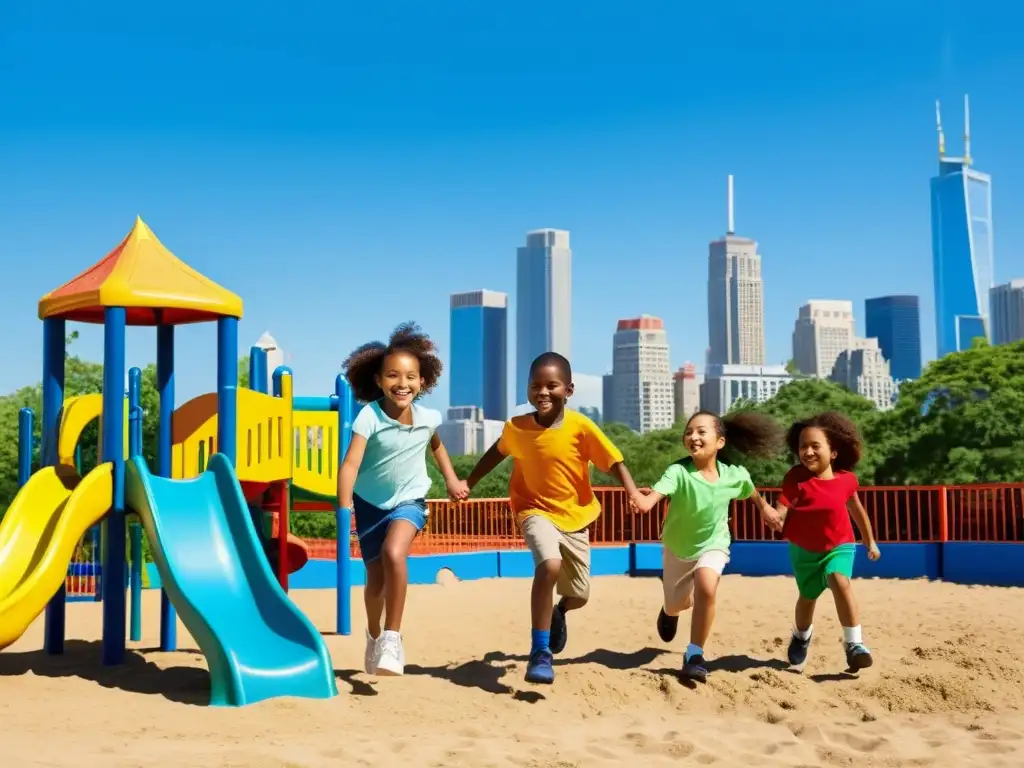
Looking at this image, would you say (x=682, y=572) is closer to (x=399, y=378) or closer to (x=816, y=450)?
(x=816, y=450)

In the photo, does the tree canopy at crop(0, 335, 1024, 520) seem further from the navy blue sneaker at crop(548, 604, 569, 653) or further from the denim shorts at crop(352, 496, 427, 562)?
the denim shorts at crop(352, 496, 427, 562)

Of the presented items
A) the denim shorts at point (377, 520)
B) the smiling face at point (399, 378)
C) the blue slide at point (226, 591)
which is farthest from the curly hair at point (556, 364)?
the blue slide at point (226, 591)

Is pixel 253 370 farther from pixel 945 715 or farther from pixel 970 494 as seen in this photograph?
pixel 970 494

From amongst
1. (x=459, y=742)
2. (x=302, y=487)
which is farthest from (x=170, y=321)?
(x=459, y=742)

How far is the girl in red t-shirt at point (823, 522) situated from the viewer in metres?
7.41

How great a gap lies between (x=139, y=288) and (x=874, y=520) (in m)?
12.5

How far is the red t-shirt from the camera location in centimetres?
745

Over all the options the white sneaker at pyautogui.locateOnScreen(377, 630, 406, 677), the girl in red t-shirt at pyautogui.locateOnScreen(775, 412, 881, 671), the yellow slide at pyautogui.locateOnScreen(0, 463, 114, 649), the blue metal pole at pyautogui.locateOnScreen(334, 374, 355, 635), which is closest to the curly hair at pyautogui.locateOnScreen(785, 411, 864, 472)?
the girl in red t-shirt at pyautogui.locateOnScreen(775, 412, 881, 671)

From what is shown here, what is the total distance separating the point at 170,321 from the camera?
9523mm

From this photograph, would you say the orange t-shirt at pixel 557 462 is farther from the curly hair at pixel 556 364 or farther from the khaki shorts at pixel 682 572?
the khaki shorts at pixel 682 572

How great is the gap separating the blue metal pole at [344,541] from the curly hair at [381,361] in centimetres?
354

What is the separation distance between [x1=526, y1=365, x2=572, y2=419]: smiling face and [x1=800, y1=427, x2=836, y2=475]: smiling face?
165 centimetres

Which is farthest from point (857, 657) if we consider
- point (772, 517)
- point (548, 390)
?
point (548, 390)

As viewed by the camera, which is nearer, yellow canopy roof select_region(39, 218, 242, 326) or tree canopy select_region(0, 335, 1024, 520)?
yellow canopy roof select_region(39, 218, 242, 326)
